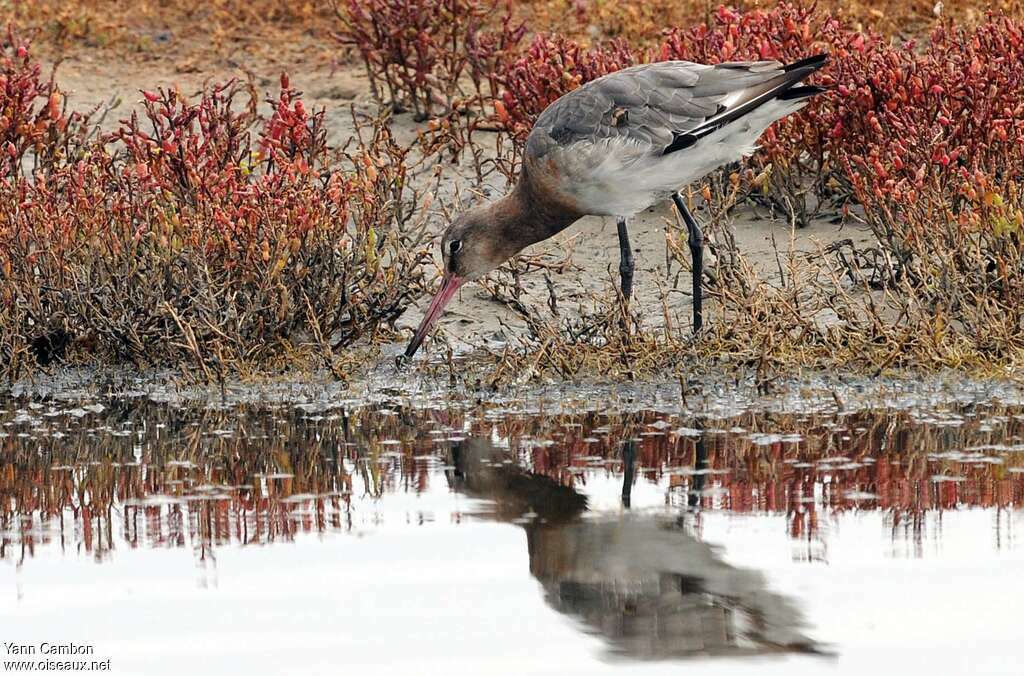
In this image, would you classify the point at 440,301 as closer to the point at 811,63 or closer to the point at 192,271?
the point at 192,271

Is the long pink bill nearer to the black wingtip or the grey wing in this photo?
the grey wing

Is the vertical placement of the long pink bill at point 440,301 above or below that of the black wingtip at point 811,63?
below

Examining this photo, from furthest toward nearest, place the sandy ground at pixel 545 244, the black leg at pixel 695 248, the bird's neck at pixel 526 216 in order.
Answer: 1. the sandy ground at pixel 545 244
2. the black leg at pixel 695 248
3. the bird's neck at pixel 526 216

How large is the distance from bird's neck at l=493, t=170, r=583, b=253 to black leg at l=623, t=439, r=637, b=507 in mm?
1412

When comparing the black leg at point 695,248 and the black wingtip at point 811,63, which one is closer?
the black wingtip at point 811,63

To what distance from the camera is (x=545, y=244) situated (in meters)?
8.67

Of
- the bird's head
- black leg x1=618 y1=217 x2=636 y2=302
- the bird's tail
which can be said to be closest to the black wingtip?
the bird's tail

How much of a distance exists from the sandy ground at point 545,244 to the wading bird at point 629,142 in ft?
1.19

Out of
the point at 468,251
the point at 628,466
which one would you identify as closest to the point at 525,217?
the point at 468,251

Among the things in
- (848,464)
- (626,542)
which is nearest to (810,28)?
(848,464)

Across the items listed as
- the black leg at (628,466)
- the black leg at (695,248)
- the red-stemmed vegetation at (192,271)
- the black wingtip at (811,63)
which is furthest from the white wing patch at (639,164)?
the black leg at (628,466)

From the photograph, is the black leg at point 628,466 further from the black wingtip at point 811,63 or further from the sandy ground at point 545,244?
the black wingtip at point 811,63

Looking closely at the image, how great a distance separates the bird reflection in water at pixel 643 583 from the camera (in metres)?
4.15

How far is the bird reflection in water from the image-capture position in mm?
4148
